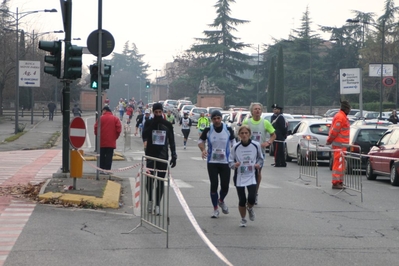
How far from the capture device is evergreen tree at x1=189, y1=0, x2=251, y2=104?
91.9 metres

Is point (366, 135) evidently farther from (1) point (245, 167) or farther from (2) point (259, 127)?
(1) point (245, 167)

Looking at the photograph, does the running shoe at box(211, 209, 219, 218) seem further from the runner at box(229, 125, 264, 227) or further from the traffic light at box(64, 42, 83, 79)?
the traffic light at box(64, 42, 83, 79)

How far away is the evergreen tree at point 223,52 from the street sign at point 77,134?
253 feet

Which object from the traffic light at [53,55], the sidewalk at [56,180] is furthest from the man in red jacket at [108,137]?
the traffic light at [53,55]

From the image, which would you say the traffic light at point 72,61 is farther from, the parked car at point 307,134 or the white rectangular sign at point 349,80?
the white rectangular sign at point 349,80

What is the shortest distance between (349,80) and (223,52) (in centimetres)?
4476

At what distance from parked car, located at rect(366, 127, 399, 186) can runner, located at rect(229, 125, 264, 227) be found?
7503mm

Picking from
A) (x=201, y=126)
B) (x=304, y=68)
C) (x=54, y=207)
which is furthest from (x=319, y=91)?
(x=54, y=207)

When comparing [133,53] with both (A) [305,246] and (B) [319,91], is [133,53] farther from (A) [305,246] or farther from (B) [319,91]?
(A) [305,246]

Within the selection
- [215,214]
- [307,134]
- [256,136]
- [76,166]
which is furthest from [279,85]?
Result: [215,214]

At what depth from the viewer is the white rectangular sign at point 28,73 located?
4828 cm

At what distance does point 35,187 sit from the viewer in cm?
1573

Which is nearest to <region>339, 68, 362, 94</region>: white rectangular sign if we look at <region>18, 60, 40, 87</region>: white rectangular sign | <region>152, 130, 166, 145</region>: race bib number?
<region>18, 60, 40, 87</region>: white rectangular sign

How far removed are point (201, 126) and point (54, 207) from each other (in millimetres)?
21350
